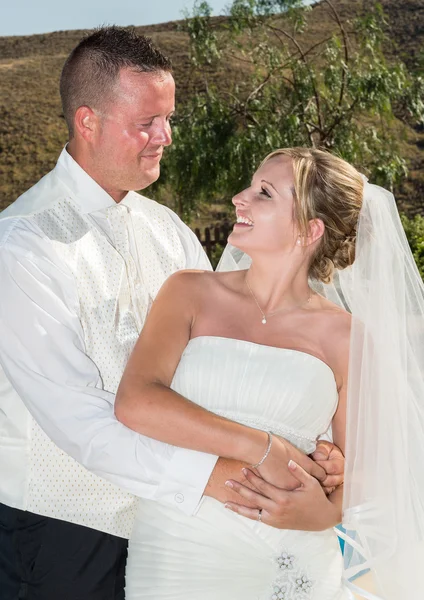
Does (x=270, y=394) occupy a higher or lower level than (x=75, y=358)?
lower

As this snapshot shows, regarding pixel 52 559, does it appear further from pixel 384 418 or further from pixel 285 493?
pixel 384 418

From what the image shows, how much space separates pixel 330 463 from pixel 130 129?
45.6 inches

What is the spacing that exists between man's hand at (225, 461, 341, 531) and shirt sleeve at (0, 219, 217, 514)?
110 mm

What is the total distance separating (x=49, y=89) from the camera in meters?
33.1

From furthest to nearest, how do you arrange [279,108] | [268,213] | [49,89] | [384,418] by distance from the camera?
1. [49,89]
2. [279,108]
3. [268,213]
4. [384,418]

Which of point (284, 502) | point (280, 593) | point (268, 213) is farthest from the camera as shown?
point (268, 213)

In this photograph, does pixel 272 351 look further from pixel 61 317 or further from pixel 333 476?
pixel 61 317

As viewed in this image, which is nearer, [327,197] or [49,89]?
[327,197]

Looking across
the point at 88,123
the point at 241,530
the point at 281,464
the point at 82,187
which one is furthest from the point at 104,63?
the point at 241,530

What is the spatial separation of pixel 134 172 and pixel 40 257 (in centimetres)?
45

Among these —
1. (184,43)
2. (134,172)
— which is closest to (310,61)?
(134,172)

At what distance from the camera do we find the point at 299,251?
8.21 ft

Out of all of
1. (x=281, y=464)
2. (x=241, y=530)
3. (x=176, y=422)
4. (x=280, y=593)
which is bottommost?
(x=280, y=593)

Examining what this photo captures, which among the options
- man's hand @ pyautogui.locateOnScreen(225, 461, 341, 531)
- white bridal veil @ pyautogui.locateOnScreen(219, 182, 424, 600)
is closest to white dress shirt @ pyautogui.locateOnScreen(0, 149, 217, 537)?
man's hand @ pyautogui.locateOnScreen(225, 461, 341, 531)
